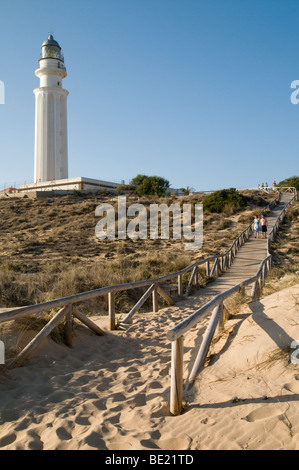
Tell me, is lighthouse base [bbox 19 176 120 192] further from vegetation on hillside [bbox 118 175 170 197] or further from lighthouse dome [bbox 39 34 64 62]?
lighthouse dome [bbox 39 34 64 62]

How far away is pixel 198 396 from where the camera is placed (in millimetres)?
3855

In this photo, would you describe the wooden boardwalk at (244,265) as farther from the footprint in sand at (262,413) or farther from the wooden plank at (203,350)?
the footprint in sand at (262,413)

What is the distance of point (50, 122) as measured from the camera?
45.8 metres

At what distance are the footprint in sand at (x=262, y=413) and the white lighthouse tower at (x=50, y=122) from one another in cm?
4558

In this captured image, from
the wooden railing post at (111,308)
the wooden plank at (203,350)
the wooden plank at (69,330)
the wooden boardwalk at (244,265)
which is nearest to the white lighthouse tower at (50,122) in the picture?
the wooden boardwalk at (244,265)

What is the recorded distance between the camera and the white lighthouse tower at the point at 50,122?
45.9 meters

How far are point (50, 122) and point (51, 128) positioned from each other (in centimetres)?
74

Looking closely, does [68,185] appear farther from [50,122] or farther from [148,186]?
[148,186]

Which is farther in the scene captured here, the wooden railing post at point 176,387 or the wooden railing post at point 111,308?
the wooden railing post at point 111,308

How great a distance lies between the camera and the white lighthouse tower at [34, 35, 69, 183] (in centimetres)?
4588

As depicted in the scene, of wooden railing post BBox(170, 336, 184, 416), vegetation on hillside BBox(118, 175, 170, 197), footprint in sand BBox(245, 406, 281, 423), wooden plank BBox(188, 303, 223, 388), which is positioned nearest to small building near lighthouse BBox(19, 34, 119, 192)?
vegetation on hillside BBox(118, 175, 170, 197)

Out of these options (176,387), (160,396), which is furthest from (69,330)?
(176,387)

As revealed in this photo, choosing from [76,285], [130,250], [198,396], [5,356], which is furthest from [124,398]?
[130,250]
